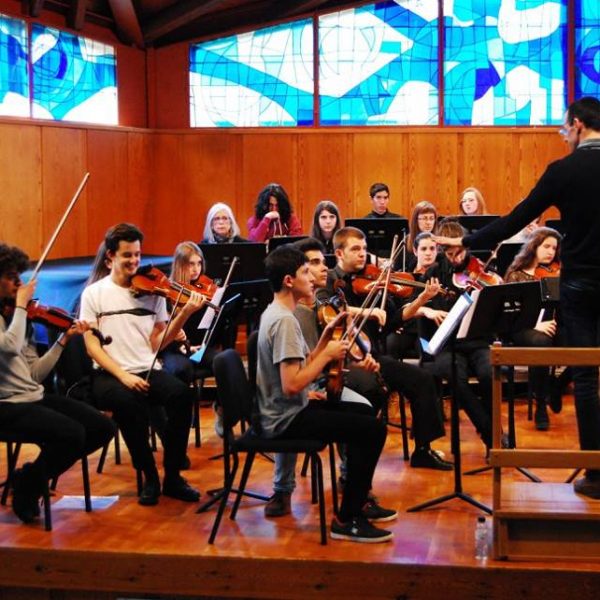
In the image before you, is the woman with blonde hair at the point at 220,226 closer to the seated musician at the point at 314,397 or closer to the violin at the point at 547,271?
the violin at the point at 547,271

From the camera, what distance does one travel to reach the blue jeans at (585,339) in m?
4.23

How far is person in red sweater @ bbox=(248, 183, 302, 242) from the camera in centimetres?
817

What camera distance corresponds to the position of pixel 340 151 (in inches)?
440

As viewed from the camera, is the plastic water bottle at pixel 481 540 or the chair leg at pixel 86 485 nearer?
the plastic water bottle at pixel 481 540

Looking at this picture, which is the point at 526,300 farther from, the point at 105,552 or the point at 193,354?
the point at 105,552

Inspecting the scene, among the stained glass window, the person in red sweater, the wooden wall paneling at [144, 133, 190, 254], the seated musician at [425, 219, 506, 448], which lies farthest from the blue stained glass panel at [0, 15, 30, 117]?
the stained glass window

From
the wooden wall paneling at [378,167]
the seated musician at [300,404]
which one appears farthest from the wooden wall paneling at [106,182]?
the seated musician at [300,404]

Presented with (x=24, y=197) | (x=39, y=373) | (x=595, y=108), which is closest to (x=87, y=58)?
(x=24, y=197)

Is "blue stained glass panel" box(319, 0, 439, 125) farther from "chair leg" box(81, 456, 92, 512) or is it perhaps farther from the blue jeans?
"chair leg" box(81, 456, 92, 512)

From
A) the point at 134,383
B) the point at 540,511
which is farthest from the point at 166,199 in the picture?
the point at 540,511

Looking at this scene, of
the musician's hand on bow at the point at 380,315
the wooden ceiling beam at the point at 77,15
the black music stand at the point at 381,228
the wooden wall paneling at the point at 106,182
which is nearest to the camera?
the musician's hand on bow at the point at 380,315

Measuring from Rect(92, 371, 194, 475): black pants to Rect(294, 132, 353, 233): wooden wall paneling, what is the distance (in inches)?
256

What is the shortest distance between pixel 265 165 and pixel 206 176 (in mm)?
627

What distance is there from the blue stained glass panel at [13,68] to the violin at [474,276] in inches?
187
